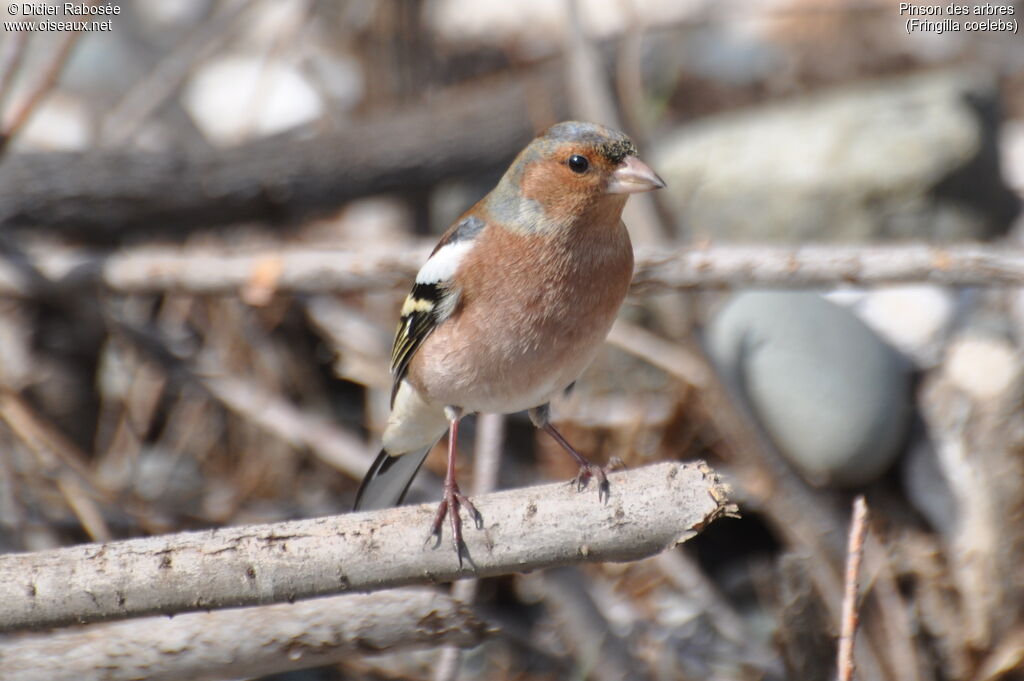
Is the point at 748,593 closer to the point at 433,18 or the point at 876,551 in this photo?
the point at 876,551

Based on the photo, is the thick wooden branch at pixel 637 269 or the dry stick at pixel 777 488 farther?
the dry stick at pixel 777 488

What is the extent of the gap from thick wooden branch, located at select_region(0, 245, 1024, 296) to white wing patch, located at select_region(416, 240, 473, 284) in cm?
89

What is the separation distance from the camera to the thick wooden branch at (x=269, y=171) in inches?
241

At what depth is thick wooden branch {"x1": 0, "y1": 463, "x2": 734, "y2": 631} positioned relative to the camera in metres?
2.88

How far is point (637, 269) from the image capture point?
430 centimetres

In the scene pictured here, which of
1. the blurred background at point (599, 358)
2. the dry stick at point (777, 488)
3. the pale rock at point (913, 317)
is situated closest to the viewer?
the dry stick at point (777, 488)

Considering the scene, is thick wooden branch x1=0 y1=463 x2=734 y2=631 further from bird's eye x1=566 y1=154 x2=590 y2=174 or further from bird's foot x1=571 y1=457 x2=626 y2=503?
bird's eye x1=566 y1=154 x2=590 y2=174

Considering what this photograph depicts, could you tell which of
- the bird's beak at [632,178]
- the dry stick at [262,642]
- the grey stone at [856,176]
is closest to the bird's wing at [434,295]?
the bird's beak at [632,178]

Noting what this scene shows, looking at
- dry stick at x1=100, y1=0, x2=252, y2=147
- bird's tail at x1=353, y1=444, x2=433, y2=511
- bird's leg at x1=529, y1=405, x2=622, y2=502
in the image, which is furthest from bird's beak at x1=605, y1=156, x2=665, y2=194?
dry stick at x1=100, y1=0, x2=252, y2=147

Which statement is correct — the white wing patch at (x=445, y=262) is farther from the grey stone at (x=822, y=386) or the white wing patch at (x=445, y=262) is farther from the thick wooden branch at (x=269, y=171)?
the thick wooden branch at (x=269, y=171)

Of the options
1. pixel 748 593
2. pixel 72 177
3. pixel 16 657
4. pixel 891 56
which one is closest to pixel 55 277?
pixel 72 177

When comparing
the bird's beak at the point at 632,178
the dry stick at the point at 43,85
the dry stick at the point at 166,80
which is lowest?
the bird's beak at the point at 632,178

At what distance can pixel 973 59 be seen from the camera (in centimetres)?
928

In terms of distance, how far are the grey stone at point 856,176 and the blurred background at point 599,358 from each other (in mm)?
22
